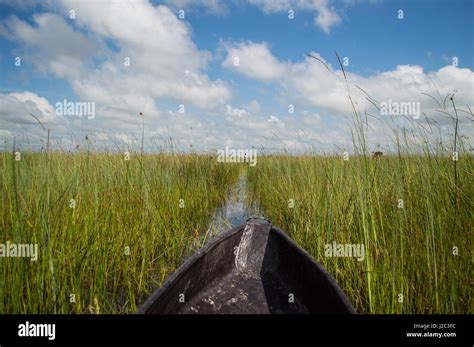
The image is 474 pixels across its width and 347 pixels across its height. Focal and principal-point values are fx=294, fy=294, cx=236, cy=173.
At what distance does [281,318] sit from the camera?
2551 millimetres

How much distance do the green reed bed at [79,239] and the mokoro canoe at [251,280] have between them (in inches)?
26.1

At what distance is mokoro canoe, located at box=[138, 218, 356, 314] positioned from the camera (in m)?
2.41

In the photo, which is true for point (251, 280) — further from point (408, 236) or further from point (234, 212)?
point (234, 212)

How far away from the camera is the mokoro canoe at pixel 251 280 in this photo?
94.9 inches

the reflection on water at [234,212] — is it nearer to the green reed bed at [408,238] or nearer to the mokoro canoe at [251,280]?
the mokoro canoe at [251,280]

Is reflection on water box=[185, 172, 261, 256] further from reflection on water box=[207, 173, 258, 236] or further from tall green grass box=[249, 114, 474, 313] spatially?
tall green grass box=[249, 114, 474, 313]

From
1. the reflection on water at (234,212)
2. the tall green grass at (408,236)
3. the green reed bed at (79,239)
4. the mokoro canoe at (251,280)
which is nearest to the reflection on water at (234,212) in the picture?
the reflection on water at (234,212)

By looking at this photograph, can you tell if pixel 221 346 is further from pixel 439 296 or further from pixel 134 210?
pixel 134 210

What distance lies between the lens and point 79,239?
3.13m

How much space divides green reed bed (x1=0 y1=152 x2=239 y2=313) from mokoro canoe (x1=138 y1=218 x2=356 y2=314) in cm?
66

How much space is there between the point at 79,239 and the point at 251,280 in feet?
6.22

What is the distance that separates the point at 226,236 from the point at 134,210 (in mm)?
1953

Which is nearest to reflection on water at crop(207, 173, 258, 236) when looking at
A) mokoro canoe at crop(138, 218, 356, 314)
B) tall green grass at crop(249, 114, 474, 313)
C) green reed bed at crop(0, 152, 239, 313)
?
green reed bed at crop(0, 152, 239, 313)

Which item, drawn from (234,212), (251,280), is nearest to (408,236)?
(251,280)
